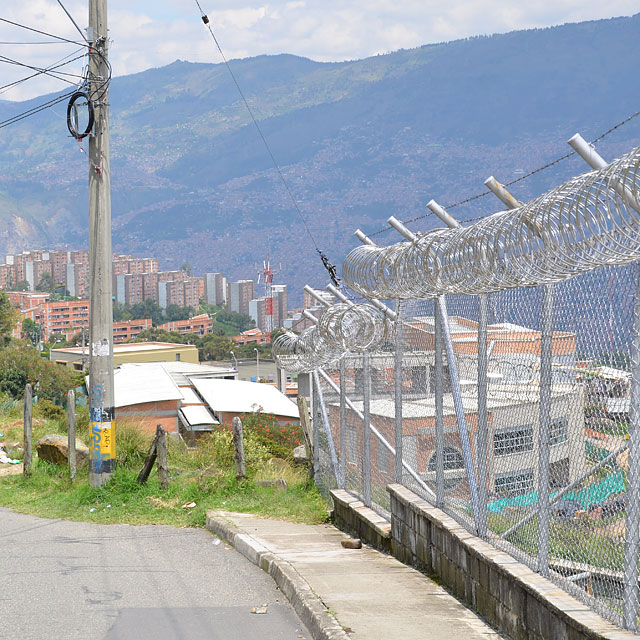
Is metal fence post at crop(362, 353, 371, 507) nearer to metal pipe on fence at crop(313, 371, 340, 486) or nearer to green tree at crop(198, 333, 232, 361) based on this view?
metal pipe on fence at crop(313, 371, 340, 486)

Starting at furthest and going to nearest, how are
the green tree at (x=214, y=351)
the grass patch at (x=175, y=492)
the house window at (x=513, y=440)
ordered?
the green tree at (x=214, y=351)
the grass patch at (x=175, y=492)
the house window at (x=513, y=440)

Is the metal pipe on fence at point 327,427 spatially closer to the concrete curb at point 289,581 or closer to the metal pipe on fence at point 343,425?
the metal pipe on fence at point 343,425

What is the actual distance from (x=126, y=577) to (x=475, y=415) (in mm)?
3373

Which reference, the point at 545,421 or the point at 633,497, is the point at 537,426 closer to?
the point at 545,421

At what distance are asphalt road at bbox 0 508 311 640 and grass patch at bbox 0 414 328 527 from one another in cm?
114

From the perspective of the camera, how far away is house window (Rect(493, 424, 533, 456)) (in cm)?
616

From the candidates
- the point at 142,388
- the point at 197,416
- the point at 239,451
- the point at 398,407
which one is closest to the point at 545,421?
the point at 398,407

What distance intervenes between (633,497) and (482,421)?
218 centimetres

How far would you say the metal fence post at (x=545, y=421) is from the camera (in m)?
5.46

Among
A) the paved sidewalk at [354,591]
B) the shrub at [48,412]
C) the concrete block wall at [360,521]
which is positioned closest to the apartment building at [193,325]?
the shrub at [48,412]

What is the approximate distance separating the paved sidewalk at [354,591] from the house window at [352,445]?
133 centimetres

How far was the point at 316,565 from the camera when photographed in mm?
7934

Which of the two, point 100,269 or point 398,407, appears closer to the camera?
point 398,407

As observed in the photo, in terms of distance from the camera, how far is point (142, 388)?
1388 inches
